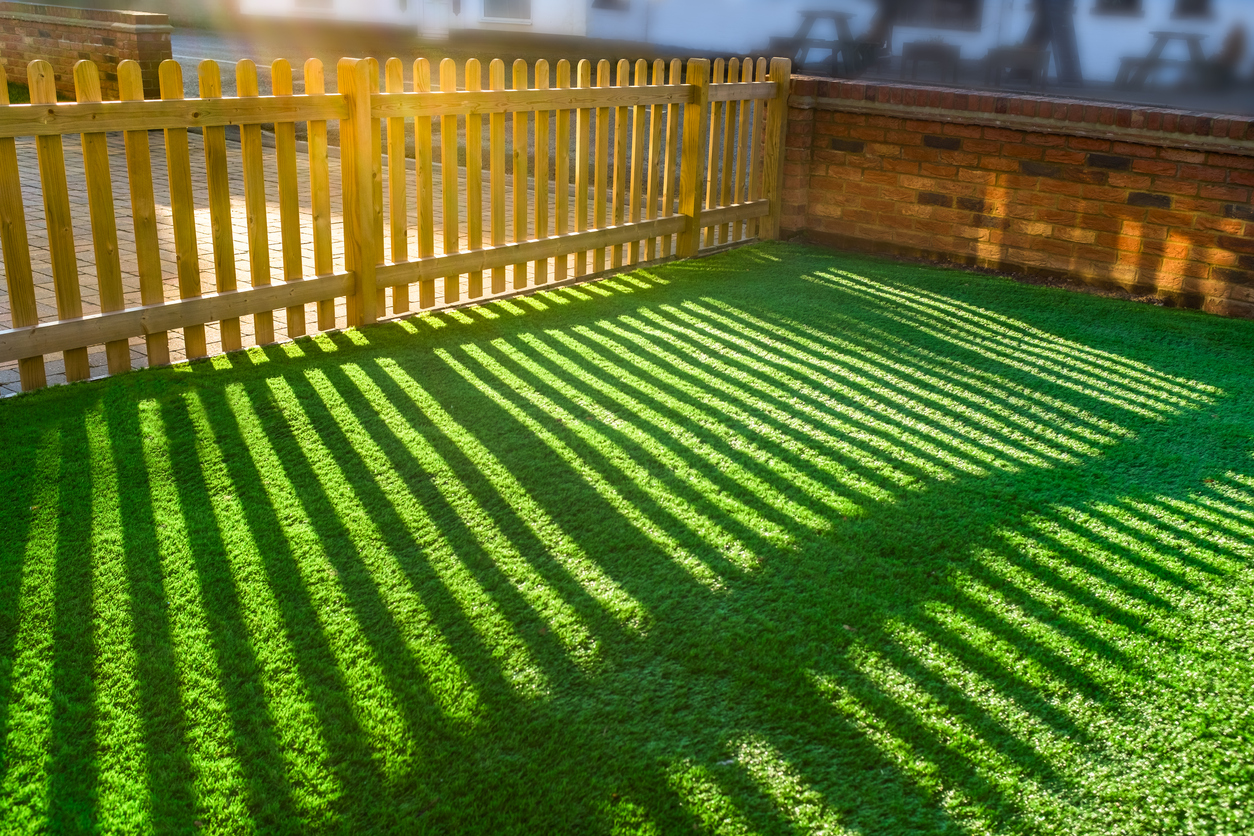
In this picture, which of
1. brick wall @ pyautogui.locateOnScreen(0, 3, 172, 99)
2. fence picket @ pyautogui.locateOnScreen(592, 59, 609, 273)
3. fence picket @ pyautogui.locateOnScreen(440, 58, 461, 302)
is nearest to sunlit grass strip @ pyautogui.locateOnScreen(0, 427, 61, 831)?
fence picket @ pyautogui.locateOnScreen(440, 58, 461, 302)

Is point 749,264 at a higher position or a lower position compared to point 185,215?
lower

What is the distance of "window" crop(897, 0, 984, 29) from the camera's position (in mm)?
15000

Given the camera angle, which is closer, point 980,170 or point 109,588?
point 109,588

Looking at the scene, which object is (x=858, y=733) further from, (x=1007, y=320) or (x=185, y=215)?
(x=1007, y=320)

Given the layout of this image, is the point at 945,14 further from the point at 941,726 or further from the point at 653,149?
the point at 941,726

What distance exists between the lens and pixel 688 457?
3900 mm

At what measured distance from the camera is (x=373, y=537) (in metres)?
3.21

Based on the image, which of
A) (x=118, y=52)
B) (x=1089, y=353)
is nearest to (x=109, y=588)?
(x=1089, y=353)

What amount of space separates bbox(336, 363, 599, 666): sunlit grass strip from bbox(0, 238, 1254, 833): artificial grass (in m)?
0.02

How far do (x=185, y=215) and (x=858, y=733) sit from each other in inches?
137

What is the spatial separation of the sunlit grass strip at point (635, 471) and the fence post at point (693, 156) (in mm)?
2577

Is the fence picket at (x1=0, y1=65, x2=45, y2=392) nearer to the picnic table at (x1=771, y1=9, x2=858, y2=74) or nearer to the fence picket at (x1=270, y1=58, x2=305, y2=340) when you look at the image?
the fence picket at (x1=270, y1=58, x2=305, y2=340)

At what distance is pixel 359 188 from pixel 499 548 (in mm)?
2541

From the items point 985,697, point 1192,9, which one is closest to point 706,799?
point 985,697
